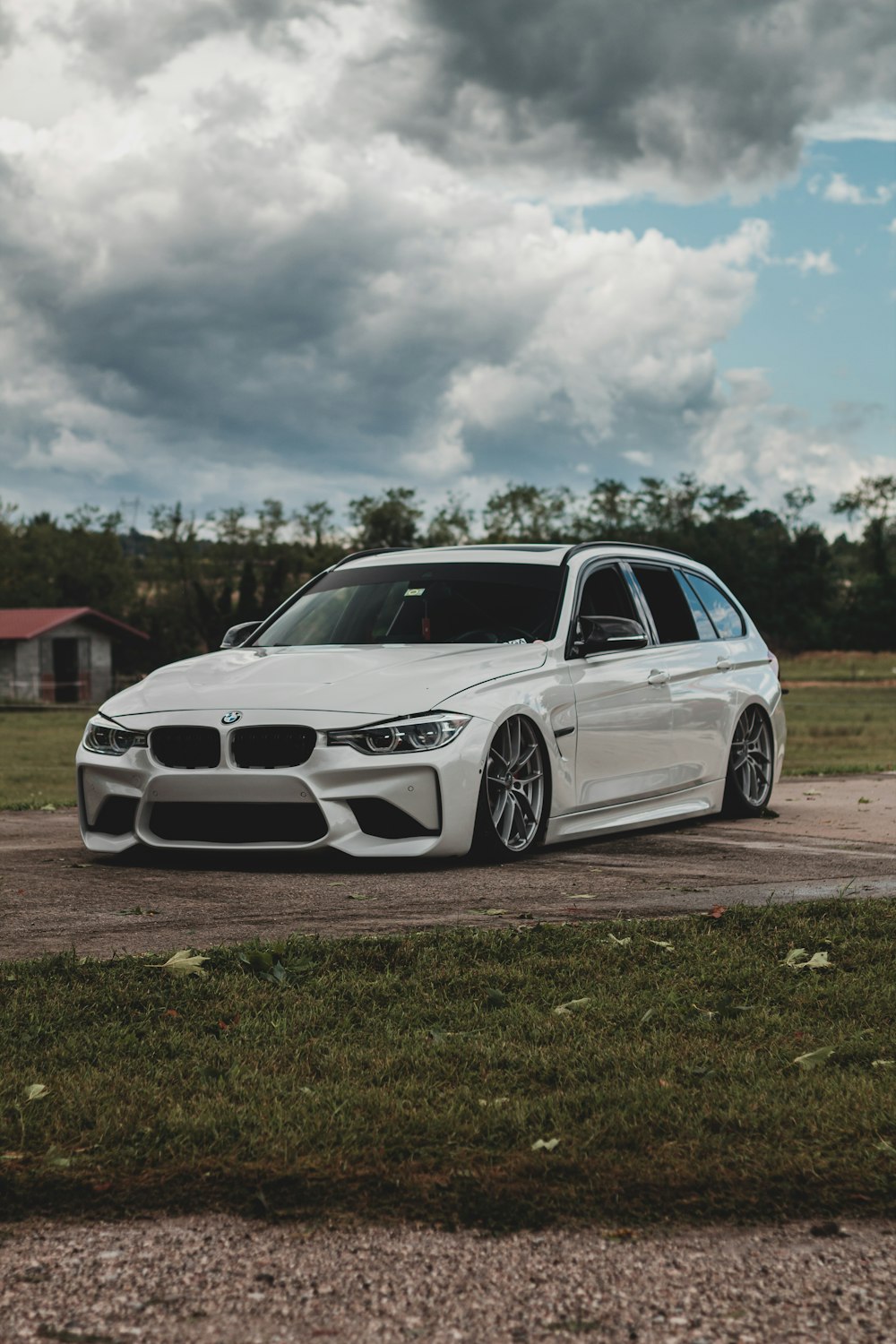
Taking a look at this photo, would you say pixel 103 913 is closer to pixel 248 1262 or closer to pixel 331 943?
pixel 331 943

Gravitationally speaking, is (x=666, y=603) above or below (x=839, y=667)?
above

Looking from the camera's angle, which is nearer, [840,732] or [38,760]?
[38,760]

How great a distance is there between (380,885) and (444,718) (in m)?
0.88

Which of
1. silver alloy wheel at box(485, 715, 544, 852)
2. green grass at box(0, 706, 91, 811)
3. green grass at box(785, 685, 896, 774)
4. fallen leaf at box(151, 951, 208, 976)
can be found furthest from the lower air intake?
green grass at box(785, 685, 896, 774)

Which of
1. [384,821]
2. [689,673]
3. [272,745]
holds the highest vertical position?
[689,673]

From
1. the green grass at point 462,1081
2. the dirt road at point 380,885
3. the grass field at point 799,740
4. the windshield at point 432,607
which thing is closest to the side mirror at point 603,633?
the windshield at point 432,607

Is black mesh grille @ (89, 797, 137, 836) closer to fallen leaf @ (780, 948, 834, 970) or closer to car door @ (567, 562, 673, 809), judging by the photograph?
car door @ (567, 562, 673, 809)

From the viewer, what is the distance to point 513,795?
8258 millimetres

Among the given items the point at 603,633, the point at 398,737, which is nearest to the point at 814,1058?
the point at 398,737

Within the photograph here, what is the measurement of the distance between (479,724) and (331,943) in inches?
94.5

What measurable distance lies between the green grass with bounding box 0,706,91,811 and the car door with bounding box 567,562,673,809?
4.73 m

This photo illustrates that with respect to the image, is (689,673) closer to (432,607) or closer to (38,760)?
(432,607)

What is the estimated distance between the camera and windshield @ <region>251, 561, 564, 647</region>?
9.11 m

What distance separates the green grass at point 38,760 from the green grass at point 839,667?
39314 mm
